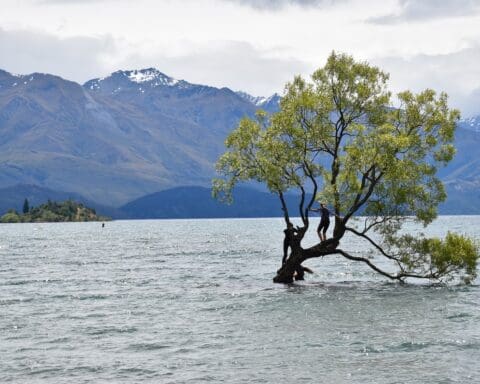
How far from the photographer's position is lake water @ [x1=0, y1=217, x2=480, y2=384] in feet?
92.5

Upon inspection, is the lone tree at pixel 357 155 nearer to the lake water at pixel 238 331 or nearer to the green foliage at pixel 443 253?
the green foliage at pixel 443 253

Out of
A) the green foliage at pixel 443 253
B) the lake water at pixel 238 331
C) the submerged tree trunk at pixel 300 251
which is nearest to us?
the lake water at pixel 238 331

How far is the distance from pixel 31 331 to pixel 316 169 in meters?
26.3

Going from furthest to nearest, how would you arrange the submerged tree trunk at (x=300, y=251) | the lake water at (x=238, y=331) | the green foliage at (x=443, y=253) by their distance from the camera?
the submerged tree trunk at (x=300, y=251), the green foliage at (x=443, y=253), the lake water at (x=238, y=331)

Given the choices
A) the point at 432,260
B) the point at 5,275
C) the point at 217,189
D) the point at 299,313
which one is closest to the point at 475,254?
the point at 432,260

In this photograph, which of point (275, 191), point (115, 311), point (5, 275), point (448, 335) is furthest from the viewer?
point (5, 275)

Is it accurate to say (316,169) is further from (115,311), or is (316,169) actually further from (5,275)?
(5,275)

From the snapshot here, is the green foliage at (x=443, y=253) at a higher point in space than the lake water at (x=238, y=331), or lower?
higher

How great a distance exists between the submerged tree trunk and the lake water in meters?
1.24

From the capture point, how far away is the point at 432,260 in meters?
52.3

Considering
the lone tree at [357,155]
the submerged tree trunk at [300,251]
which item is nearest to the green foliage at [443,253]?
the lone tree at [357,155]

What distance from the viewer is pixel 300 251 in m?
55.5

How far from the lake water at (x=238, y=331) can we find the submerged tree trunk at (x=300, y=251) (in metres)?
1.24

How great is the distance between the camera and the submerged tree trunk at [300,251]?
54.0 metres
